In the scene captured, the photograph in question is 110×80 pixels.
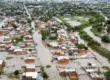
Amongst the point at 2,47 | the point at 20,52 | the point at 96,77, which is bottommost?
the point at 96,77

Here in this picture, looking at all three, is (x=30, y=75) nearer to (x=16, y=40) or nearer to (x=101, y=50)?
(x=101, y=50)

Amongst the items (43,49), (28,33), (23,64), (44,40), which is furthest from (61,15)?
(23,64)

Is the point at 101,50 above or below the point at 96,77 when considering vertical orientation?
above

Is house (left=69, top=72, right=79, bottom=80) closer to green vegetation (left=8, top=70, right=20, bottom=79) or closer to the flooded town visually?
the flooded town

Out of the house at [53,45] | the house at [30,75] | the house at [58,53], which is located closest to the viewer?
the house at [30,75]

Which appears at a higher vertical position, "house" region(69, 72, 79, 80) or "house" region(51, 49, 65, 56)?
"house" region(51, 49, 65, 56)

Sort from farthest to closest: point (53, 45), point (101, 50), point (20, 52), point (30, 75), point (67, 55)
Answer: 1. point (53, 45)
2. point (101, 50)
3. point (20, 52)
4. point (67, 55)
5. point (30, 75)

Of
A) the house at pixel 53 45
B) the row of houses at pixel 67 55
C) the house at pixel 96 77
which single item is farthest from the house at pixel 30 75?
the house at pixel 53 45

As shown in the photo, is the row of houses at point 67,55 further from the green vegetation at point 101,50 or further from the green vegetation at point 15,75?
the green vegetation at point 15,75

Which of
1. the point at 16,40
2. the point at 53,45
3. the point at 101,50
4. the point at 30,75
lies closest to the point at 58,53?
the point at 53,45

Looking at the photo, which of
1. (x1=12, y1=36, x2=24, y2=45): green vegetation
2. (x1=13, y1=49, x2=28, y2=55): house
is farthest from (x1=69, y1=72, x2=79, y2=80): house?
(x1=12, y1=36, x2=24, y2=45): green vegetation

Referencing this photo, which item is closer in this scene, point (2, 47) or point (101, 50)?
point (101, 50)
